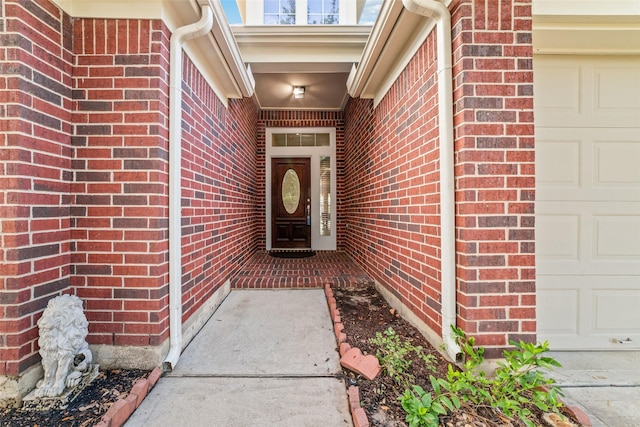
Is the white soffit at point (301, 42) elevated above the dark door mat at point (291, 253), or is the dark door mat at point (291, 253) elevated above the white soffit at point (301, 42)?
the white soffit at point (301, 42)

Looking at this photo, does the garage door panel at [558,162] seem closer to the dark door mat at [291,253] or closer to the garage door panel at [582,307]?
the garage door panel at [582,307]

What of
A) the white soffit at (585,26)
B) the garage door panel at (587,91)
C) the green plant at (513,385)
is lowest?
the green plant at (513,385)

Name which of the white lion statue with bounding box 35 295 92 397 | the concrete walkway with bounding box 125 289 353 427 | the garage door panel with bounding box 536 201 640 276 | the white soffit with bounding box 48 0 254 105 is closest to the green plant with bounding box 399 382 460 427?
the concrete walkway with bounding box 125 289 353 427

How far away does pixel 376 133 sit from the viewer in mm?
3326

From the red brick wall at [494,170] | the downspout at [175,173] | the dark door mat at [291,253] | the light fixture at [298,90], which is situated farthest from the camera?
the dark door mat at [291,253]

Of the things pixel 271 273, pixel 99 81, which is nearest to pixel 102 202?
pixel 99 81

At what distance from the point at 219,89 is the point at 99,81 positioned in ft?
4.64

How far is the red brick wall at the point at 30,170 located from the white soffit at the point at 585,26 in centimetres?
303

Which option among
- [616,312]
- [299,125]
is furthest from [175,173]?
[299,125]

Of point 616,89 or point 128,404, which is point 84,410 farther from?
point 616,89

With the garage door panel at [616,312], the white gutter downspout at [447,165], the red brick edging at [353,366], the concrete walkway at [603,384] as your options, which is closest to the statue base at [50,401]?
the red brick edging at [353,366]

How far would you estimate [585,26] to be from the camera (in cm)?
180

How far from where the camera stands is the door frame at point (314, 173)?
5.52m

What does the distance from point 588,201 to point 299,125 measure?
459cm
